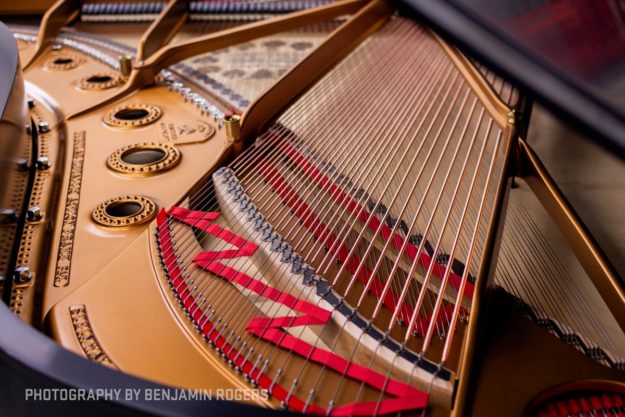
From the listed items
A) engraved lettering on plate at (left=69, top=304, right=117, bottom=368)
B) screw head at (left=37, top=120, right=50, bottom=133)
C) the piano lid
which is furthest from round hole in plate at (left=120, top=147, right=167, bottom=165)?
the piano lid

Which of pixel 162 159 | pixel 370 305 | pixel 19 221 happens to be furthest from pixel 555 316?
pixel 19 221

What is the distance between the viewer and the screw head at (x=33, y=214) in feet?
7.02

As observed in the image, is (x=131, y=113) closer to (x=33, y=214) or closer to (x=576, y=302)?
(x=33, y=214)

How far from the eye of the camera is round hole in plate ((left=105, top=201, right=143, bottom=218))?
225 cm

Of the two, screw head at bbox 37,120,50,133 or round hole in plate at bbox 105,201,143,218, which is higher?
round hole in plate at bbox 105,201,143,218

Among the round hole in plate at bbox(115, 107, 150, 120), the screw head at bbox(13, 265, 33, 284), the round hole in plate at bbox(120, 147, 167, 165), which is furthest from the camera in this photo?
the round hole in plate at bbox(115, 107, 150, 120)

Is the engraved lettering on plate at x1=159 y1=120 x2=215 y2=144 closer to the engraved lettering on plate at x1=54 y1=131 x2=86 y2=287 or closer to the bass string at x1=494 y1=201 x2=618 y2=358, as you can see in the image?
the engraved lettering on plate at x1=54 y1=131 x2=86 y2=287

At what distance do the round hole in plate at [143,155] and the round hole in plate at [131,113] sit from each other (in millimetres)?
343

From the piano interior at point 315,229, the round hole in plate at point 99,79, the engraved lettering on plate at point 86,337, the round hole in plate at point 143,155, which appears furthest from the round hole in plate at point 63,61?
the engraved lettering on plate at point 86,337

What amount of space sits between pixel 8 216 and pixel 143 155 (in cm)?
69

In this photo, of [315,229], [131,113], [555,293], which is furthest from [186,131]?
[555,293]

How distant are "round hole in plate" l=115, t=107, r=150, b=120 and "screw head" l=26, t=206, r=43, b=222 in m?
0.84

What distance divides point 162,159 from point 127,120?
0.41 metres

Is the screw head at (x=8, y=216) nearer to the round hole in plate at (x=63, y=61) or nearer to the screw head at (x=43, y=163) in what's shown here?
the screw head at (x=43, y=163)
